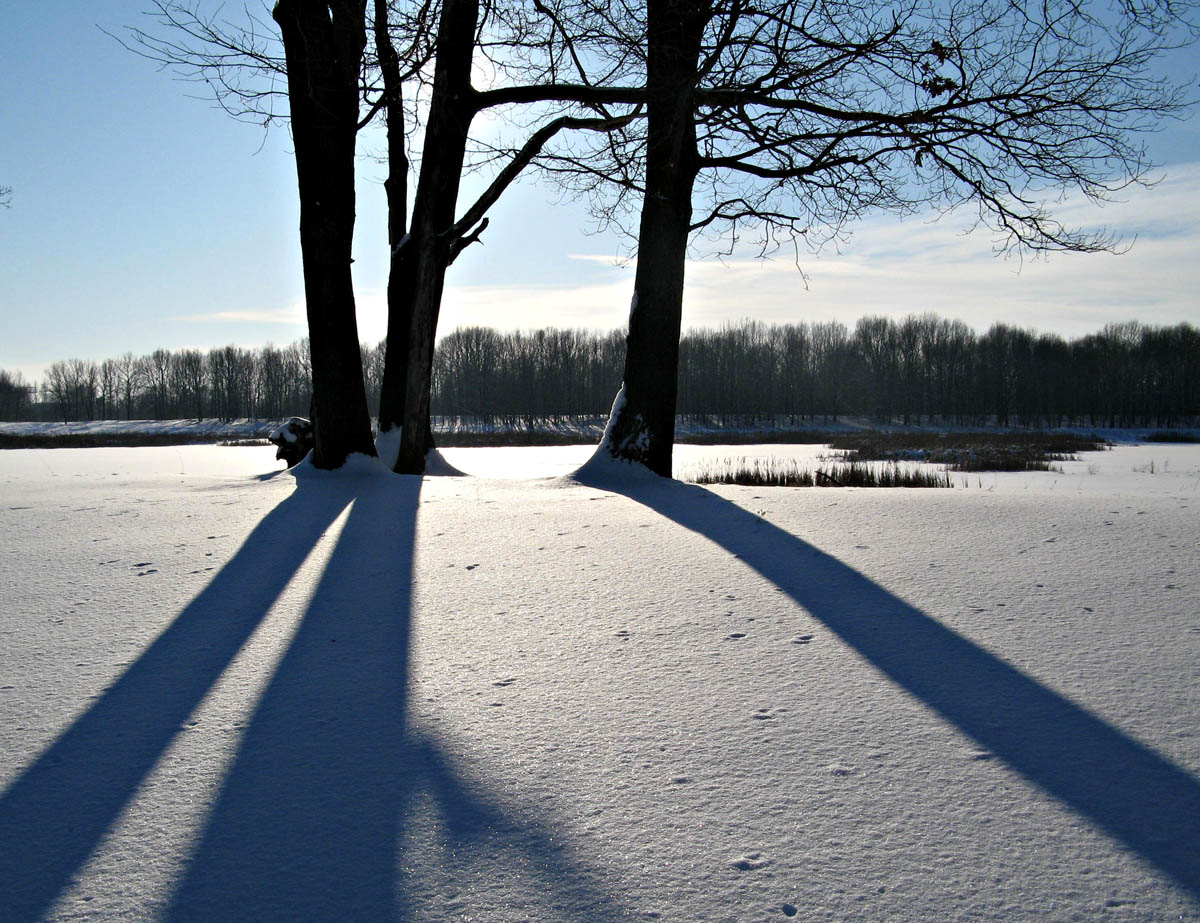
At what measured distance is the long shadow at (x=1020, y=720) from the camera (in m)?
1.71

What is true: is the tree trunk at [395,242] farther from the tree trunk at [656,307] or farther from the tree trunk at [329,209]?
the tree trunk at [656,307]

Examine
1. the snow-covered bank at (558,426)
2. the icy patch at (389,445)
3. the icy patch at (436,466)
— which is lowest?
the icy patch at (436,466)

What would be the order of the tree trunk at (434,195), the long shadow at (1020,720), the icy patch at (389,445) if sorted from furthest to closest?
the icy patch at (389,445) < the tree trunk at (434,195) < the long shadow at (1020,720)

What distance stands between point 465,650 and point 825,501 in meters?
3.99

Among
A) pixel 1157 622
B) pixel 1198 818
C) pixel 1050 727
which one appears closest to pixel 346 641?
pixel 1050 727

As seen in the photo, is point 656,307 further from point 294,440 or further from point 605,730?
point 605,730

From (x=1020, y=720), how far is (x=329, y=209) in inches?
306

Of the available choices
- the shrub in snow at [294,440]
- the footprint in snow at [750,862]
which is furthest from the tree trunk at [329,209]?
the footprint in snow at [750,862]

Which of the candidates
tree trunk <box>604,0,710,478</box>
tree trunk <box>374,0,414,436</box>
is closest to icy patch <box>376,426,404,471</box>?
tree trunk <box>374,0,414,436</box>

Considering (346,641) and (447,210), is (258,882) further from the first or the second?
(447,210)

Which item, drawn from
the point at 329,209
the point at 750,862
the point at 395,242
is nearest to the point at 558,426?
the point at 395,242

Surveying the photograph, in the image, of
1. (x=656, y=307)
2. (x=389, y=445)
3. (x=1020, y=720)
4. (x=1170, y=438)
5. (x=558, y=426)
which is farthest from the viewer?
(x=558, y=426)

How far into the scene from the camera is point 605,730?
7.26 feet

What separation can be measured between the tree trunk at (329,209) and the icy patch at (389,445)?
1.13 meters
